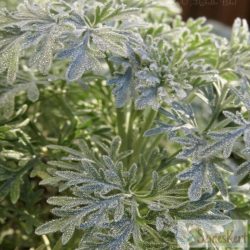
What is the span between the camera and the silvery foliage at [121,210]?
72 centimetres

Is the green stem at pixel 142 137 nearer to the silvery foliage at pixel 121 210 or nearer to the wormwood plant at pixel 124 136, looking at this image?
the wormwood plant at pixel 124 136

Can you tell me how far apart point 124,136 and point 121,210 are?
0.28 metres

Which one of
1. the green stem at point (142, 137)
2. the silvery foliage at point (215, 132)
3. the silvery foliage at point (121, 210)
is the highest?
the silvery foliage at point (215, 132)

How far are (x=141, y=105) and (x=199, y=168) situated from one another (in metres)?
0.12

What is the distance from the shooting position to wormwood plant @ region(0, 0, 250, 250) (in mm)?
740

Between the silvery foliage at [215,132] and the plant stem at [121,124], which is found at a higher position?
the silvery foliage at [215,132]

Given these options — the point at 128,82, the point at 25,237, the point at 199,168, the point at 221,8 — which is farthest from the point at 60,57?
the point at 221,8

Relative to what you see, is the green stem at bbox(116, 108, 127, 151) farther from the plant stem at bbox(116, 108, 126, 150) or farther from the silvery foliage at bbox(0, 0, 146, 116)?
the silvery foliage at bbox(0, 0, 146, 116)

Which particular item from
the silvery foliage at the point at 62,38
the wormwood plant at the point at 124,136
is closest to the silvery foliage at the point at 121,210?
the wormwood plant at the point at 124,136

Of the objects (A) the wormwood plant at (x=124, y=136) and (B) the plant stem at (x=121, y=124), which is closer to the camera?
(A) the wormwood plant at (x=124, y=136)

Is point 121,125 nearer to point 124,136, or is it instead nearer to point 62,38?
point 124,136

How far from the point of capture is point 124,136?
987 mm

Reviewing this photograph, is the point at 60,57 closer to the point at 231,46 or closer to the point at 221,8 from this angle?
the point at 231,46

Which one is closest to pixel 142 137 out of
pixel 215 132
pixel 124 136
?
pixel 124 136
